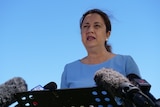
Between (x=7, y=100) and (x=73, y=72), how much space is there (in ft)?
3.86

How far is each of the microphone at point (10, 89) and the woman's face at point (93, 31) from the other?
49.3 inches

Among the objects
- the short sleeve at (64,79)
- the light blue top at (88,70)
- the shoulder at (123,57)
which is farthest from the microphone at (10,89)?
the shoulder at (123,57)

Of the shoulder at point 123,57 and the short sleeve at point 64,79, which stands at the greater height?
the shoulder at point 123,57

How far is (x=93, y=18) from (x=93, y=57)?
41 cm

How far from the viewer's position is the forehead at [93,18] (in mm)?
3203

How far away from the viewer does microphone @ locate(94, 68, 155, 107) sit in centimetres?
144

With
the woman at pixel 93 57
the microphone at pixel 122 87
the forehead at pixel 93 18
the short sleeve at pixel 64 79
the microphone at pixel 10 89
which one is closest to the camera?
the microphone at pixel 122 87

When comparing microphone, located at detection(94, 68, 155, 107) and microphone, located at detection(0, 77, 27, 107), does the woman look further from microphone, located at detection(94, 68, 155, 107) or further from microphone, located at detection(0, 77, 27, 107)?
microphone, located at detection(94, 68, 155, 107)

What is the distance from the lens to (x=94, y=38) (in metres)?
3.15

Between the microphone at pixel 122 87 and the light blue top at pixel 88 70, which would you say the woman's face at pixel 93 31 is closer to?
the light blue top at pixel 88 70

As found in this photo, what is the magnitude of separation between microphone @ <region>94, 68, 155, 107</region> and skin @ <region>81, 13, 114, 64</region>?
1389mm

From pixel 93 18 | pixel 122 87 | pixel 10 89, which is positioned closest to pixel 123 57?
pixel 93 18

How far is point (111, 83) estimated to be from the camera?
1.60 m

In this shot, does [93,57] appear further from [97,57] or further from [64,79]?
[64,79]
